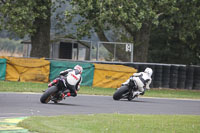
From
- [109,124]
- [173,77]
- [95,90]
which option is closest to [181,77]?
[173,77]

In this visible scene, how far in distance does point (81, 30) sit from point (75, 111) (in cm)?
1750

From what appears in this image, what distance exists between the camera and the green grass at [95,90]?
818 inches

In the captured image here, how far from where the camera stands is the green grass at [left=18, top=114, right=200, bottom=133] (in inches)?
366

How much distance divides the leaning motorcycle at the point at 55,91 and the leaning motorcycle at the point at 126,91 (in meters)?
3.17

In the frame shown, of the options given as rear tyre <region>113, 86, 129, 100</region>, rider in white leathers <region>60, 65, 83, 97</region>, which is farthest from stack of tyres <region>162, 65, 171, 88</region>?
rider in white leathers <region>60, 65, 83, 97</region>

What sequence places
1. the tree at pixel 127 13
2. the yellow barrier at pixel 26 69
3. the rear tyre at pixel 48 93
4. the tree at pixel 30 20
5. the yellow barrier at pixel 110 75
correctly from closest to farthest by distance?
the rear tyre at pixel 48 93 < the yellow barrier at pixel 26 69 < the yellow barrier at pixel 110 75 < the tree at pixel 127 13 < the tree at pixel 30 20

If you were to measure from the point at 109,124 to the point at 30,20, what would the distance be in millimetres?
20999

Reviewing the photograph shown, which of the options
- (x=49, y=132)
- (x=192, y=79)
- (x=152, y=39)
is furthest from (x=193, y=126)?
(x=152, y=39)

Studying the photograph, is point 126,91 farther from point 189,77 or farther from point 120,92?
point 189,77

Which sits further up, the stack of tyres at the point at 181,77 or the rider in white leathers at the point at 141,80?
the rider in white leathers at the point at 141,80

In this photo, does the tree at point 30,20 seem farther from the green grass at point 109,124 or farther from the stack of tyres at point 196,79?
the green grass at point 109,124

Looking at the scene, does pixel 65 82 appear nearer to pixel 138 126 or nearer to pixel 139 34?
pixel 138 126

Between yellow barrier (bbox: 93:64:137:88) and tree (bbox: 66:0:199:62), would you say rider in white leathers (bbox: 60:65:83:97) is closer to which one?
yellow barrier (bbox: 93:64:137:88)

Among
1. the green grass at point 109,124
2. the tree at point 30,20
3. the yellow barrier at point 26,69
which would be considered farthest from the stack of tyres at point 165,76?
the green grass at point 109,124
